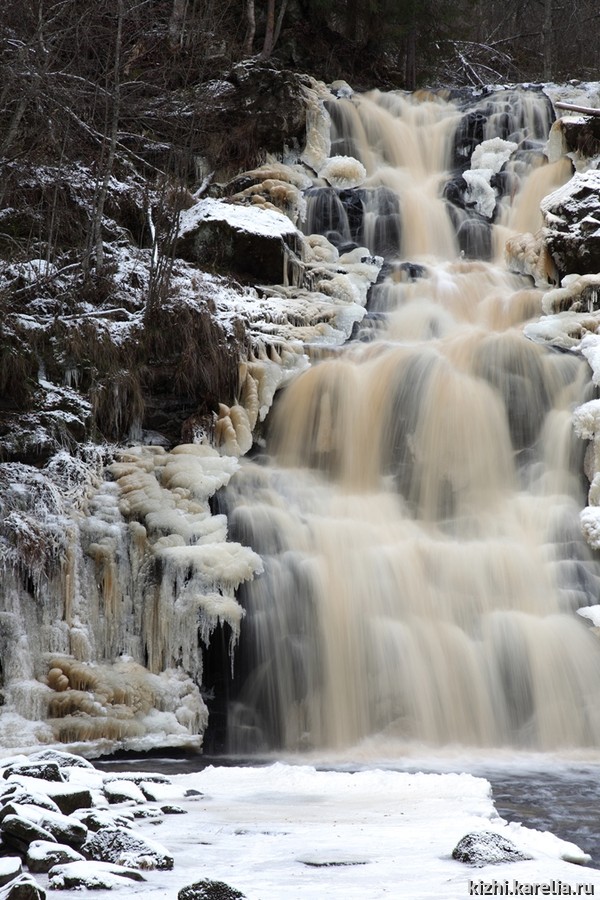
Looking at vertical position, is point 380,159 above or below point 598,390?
above

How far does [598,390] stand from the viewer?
10.6 metres

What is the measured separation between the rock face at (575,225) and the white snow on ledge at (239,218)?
349 cm

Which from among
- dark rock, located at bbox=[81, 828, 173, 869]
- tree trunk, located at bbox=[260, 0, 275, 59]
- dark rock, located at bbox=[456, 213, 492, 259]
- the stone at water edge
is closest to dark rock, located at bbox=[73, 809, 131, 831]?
dark rock, located at bbox=[81, 828, 173, 869]

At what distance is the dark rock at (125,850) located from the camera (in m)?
4.07

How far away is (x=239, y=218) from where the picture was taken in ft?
43.4

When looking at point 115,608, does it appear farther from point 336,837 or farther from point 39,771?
point 336,837

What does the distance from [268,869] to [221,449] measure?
6.35 metres

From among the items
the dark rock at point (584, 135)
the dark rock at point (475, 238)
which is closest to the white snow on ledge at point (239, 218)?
the dark rock at point (475, 238)

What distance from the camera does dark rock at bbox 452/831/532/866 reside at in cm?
418

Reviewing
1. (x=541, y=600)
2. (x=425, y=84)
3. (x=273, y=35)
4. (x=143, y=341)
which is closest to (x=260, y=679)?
(x=541, y=600)

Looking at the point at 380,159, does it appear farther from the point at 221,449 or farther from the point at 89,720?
the point at 89,720

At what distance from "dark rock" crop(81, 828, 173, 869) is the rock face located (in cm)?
1078

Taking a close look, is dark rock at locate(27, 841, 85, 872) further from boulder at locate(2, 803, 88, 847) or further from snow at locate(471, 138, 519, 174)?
snow at locate(471, 138, 519, 174)

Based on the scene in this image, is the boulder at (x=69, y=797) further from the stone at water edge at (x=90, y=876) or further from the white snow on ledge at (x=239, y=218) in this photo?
the white snow on ledge at (x=239, y=218)
